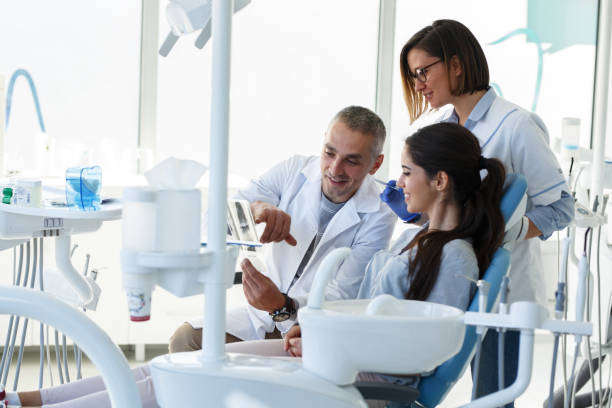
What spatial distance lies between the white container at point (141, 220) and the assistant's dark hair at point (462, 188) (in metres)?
0.69

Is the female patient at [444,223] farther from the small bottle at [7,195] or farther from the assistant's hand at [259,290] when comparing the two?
the small bottle at [7,195]

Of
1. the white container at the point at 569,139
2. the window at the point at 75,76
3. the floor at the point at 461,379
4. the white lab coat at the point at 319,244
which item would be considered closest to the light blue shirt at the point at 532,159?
the white lab coat at the point at 319,244

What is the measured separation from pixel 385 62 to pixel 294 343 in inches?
105

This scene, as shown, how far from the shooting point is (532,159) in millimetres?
1744

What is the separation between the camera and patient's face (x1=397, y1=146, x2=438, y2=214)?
1685 mm

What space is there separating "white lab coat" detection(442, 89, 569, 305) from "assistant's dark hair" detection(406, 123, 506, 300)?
130mm

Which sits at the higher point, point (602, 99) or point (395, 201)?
point (602, 99)

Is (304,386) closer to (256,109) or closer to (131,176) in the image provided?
(131,176)

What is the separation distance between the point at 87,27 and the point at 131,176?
0.76 metres

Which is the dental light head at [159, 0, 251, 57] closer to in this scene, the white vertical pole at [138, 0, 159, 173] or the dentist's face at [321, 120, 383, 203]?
the dentist's face at [321, 120, 383, 203]

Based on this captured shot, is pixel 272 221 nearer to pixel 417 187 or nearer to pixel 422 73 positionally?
pixel 417 187

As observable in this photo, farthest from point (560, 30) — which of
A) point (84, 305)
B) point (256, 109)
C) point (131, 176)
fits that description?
point (84, 305)

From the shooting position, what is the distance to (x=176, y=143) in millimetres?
3852

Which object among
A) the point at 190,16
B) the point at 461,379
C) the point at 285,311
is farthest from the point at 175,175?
the point at 461,379
